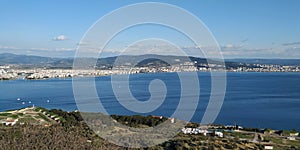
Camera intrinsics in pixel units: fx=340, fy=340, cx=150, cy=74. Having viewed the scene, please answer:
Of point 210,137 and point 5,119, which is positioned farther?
point 5,119

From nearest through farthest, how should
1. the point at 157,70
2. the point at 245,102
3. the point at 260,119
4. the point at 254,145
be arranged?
1. the point at 254,145
2. the point at 260,119
3. the point at 245,102
4. the point at 157,70

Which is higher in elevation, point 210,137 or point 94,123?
point 94,123

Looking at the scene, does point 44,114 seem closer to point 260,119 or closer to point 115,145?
point 115,145

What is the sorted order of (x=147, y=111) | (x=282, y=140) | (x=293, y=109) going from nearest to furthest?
(x=282, y=140) → (x=147, y=111) → (x=293, y=109)

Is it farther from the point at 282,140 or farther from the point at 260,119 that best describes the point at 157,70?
the point at 282,140

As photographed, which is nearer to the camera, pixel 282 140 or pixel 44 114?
pixel 282 140

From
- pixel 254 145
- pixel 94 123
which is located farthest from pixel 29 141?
pixel 254 145

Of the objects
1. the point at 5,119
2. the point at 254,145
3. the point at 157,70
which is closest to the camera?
the point at 254,145

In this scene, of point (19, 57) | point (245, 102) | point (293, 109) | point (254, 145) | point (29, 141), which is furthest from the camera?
point (19, 57)

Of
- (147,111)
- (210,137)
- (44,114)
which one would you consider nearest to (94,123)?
(210,137)
